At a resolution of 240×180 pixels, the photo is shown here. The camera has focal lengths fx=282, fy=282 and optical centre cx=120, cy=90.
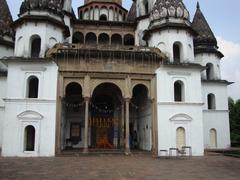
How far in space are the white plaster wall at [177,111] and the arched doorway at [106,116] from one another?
543cm

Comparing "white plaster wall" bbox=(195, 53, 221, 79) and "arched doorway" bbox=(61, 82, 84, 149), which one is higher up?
"white plaster wall" bbox=(195, 53, 221, 79)

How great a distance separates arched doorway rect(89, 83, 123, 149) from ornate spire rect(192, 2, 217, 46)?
472 inches

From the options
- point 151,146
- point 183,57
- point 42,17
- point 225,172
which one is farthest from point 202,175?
point 42,17

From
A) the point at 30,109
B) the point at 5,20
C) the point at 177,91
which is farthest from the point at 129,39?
the point at 30,109

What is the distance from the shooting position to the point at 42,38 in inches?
977

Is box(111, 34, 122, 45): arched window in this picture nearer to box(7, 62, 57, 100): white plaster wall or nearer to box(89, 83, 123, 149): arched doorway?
box(89, 83, 123, 149): arched doorway

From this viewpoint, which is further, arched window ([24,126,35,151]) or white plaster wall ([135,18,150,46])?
white plaster wall ([135,18,150,46])

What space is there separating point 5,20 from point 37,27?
9.19m

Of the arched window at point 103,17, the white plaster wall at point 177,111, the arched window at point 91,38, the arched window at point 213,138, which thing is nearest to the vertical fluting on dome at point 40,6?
the arched window at point 91,38

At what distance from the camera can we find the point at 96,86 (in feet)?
81.2

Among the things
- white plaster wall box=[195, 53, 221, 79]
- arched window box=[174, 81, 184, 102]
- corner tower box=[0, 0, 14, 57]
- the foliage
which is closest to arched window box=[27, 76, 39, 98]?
corner tower box=[0, 0, 14, 57]

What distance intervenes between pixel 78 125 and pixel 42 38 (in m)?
10.0

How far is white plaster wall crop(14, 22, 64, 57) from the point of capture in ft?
81.2

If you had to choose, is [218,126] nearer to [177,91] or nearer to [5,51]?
[177,91]
